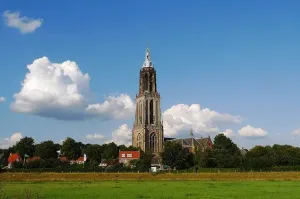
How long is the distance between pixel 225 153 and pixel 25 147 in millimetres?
90928

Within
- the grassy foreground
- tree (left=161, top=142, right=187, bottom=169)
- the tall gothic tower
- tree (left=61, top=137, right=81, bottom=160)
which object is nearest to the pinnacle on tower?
the tall gothic tower

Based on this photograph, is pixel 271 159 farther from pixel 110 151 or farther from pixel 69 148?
pixel 69 148

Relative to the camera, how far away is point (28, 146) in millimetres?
162500

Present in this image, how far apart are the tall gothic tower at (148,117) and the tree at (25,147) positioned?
157 ft

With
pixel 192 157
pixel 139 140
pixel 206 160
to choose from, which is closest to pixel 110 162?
pixel 192 157

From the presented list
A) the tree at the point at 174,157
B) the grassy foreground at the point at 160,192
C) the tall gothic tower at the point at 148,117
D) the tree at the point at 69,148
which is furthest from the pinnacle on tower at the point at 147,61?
the grassy foreground at the point at 160,192

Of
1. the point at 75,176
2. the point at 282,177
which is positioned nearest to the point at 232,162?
the point at 282,177

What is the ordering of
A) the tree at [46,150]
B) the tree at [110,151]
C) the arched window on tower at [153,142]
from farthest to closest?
the arched window on tower at [153,142], the tree at [110,151], the tree at [46,150]

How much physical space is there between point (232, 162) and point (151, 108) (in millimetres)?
72013

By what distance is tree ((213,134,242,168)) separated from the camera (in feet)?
364

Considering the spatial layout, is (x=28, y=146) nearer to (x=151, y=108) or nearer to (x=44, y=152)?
(x=44, y=152)

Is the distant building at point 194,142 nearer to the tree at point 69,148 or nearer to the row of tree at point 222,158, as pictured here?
the row of tree at point 222,158

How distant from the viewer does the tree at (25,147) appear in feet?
524

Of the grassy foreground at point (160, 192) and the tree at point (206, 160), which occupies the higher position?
the tree at point (206, 160)
